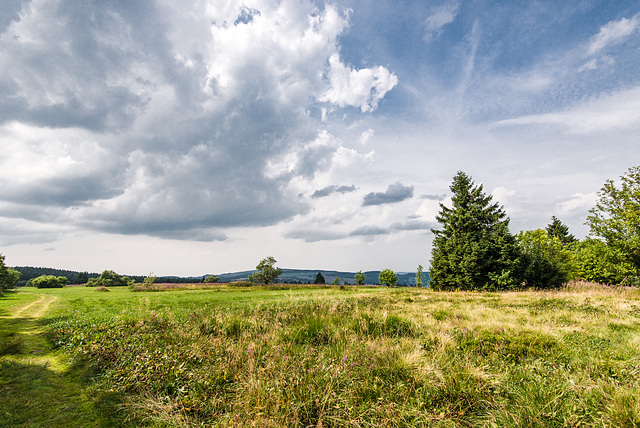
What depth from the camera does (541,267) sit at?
3184 cm

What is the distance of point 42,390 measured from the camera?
538 centimetres

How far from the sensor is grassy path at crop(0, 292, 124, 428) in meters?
4.33

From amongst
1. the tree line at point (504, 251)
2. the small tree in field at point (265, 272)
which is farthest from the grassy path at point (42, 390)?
the small tree in field at point (265, 272)

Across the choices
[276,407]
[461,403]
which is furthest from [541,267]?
[276,407]

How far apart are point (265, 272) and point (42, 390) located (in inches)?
2088

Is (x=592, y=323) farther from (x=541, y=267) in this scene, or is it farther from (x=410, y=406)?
(x=541, y=267)

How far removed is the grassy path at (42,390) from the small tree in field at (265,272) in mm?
48799

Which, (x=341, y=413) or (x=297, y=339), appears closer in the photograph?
(x=341, y=413)

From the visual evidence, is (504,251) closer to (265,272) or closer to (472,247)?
(472,247)

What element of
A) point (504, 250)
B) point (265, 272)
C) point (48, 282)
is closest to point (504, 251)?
point (504, 250)

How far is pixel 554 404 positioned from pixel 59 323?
1571cm

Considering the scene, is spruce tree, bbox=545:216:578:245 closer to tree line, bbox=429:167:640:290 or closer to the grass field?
tree line, bbox=429:167:640:290

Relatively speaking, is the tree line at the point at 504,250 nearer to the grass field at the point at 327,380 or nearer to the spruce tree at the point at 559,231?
the grass field at the point at 327,380

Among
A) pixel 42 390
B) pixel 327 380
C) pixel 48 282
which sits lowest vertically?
pixel 48 282
